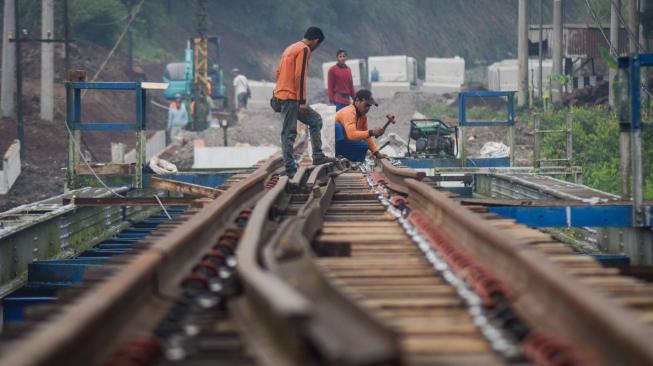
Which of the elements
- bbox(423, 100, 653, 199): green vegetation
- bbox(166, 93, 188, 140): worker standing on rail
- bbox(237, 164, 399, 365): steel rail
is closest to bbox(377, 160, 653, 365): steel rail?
bbox(237, 164, 399, 365): steel rail

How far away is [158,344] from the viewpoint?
13.4ft

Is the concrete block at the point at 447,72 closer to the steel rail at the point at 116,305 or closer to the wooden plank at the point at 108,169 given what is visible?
the wooden plank at the point at 108,169

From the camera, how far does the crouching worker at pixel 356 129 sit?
13961 millimetres

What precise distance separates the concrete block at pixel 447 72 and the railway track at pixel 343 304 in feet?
159

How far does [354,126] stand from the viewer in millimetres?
14336

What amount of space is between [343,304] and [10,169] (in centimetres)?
2257

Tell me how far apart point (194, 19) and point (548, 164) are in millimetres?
50036

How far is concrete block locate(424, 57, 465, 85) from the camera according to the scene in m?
55.0

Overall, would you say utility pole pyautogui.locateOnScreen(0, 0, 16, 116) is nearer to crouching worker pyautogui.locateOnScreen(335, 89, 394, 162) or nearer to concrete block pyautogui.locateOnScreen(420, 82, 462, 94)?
crouching worker pyautogui.locateOnScreen(335, 89, 394, 162)

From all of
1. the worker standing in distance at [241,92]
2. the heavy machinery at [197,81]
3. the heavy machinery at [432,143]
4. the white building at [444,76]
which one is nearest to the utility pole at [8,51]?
the heavy machinery at [197,81]

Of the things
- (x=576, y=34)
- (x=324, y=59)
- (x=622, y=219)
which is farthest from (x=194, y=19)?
(x=622, y=219)

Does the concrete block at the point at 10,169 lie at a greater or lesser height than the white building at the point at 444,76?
lesser

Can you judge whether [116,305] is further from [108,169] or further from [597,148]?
[597,148]

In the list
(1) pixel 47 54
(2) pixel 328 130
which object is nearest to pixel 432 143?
(2) pixel 328 130
